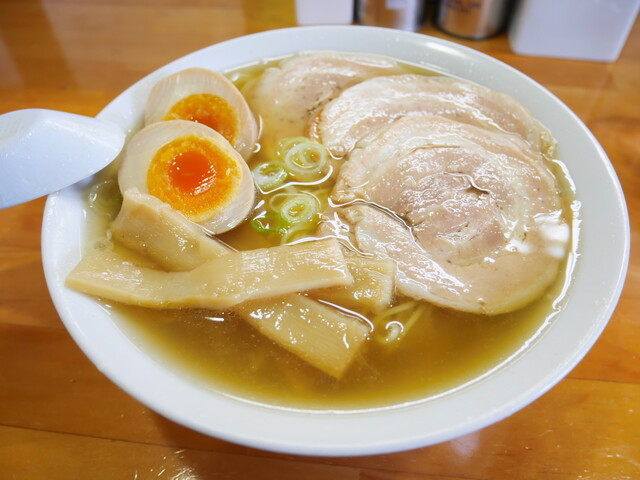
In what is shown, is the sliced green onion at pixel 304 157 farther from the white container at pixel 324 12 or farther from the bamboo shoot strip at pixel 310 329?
the white container at pixel 324 12

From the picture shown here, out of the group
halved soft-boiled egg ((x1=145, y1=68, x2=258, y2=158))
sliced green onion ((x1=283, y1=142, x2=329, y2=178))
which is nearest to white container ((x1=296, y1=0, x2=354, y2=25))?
halved soft-boiled egg ((x1=145, y1=68, x2=258, y2=158))

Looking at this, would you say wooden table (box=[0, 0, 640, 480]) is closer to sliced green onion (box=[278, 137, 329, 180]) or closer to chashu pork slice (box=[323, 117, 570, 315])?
chashu pork slice (box=[323, 117, 570, 315])

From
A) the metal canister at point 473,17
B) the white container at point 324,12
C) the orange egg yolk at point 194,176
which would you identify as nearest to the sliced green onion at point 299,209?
the orange egg yolk at point 194,176

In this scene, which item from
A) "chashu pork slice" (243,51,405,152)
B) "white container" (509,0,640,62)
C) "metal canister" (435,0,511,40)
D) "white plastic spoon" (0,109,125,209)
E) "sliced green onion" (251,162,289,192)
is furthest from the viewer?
"metal canister" (435,0,511,40)

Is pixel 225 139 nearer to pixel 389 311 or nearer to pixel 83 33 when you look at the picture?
pixel 389 311

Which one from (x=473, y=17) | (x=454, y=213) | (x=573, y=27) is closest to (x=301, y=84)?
(x=454, y=213)

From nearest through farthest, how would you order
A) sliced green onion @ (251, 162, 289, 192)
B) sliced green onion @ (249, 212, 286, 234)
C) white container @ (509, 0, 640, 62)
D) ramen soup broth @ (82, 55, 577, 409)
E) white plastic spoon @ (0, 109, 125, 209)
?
ramen soup broth @ (82, 55, 577, 409) → white plastic spoon @ (0, 109, 125, 209) → sliced green onion @ (249, 212, 286, 234) → sliced green onion @ (251, 162, 289, 192) → white container @ (509, 0, 640, 62)

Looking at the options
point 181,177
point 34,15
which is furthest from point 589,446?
point 34,15
